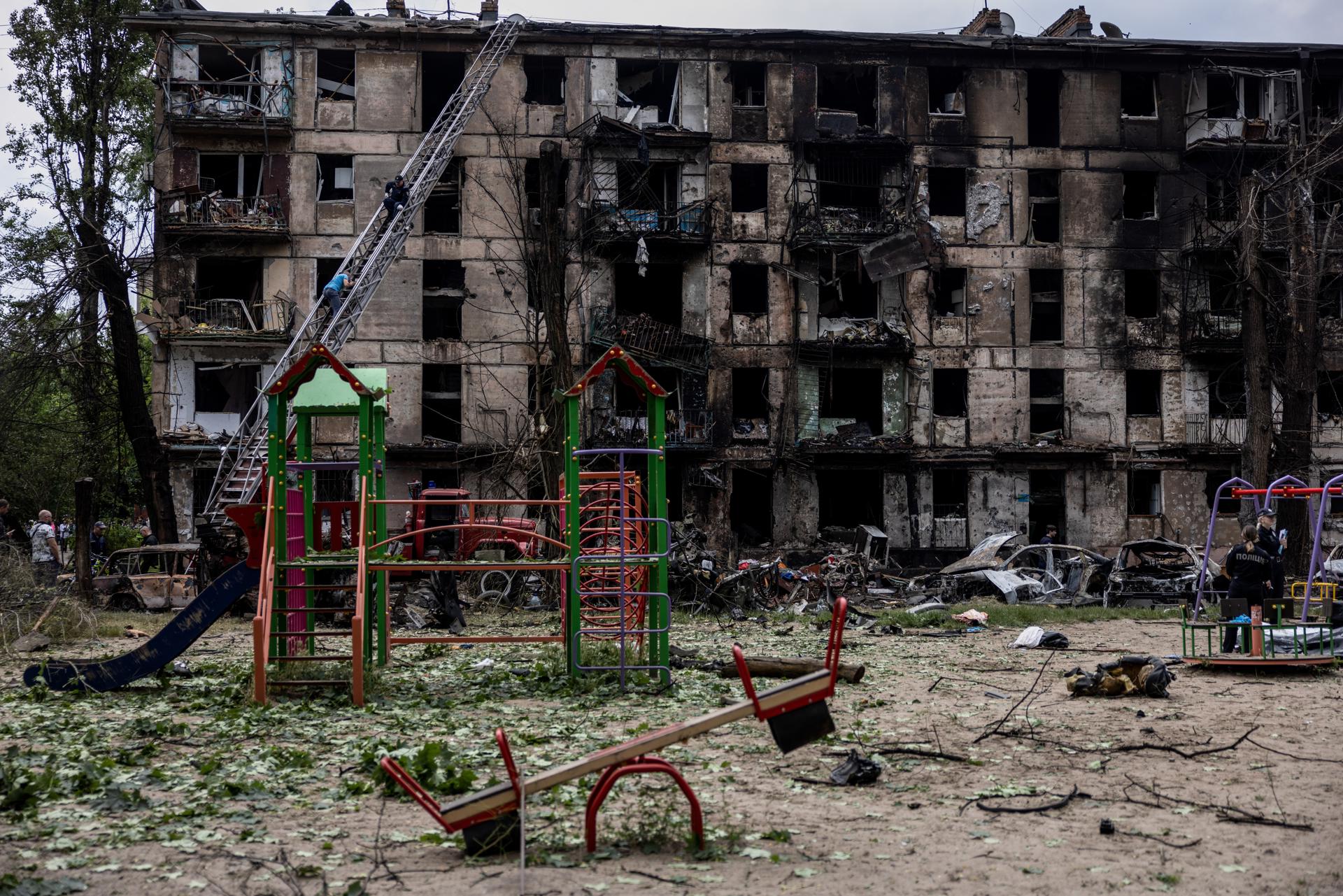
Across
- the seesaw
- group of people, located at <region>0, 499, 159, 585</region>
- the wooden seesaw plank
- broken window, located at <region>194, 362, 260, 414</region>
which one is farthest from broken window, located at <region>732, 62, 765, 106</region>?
the wooden seesaw plank

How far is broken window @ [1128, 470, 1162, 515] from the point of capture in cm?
3884

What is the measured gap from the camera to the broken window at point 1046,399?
128 ft

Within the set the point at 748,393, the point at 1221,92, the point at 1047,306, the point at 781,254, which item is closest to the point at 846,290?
the point at 781,254

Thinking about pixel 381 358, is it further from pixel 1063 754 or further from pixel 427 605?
pixel 1063 754

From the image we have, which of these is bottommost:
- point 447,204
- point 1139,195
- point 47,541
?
point 47,541

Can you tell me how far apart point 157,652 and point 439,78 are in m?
29.4

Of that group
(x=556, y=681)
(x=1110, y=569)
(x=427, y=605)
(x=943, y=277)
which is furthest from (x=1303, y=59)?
(x=556, y=681)

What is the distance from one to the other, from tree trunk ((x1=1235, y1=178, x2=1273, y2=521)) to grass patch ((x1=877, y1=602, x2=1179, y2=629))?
8.28 metres

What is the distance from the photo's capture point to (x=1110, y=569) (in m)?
28.4

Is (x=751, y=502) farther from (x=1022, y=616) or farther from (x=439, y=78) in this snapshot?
(x=439, y=78)

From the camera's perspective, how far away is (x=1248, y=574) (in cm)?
1664

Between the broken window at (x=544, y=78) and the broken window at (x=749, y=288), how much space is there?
26.4 ft

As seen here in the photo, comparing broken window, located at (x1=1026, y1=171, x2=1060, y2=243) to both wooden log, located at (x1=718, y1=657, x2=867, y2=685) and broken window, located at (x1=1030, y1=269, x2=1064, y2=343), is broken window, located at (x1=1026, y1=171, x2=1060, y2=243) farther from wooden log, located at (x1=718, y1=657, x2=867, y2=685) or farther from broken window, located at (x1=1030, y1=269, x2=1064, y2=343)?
wooden log, located at (x1=718, y1=657, x2=867, y2=685)

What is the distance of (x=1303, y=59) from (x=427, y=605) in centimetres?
3450
